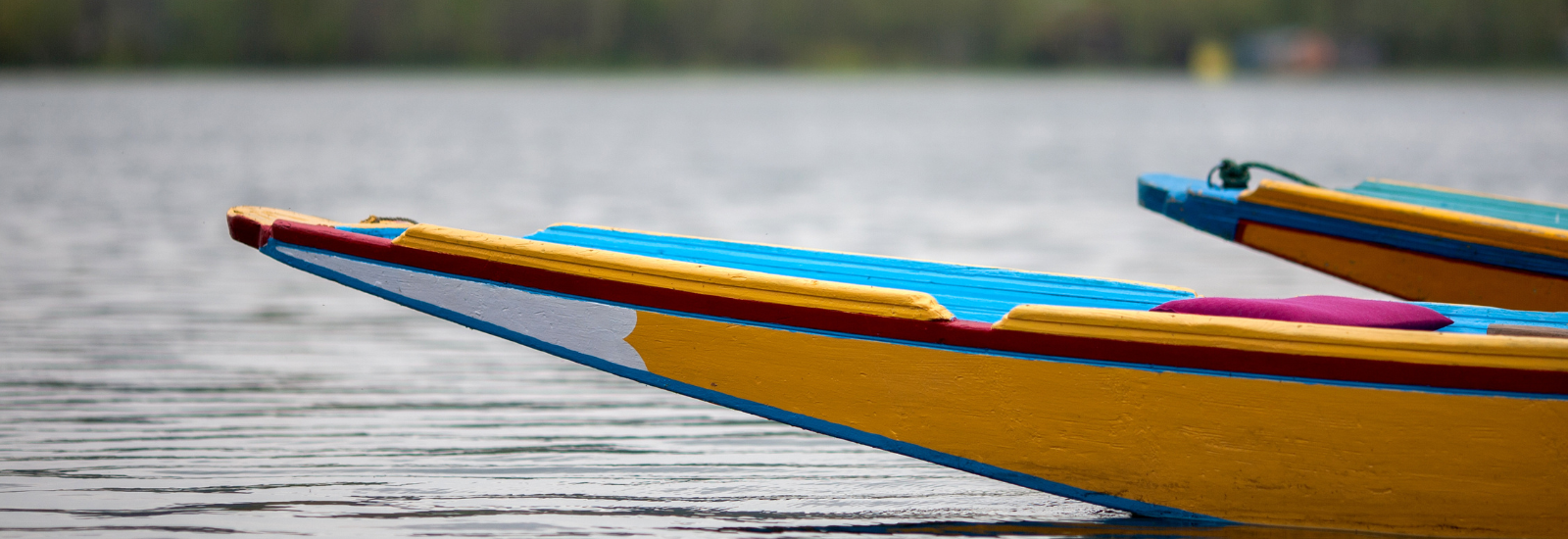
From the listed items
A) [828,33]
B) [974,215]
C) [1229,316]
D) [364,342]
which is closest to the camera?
[1229,316]

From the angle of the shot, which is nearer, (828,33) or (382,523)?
(382,523)

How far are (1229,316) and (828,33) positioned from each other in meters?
163

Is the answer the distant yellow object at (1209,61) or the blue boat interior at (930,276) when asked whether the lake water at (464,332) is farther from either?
the distant yellow object at (1209,61)

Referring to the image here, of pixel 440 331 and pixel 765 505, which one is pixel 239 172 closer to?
pixel 440 331

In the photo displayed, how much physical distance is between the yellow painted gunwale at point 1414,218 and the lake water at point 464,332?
10.1ft

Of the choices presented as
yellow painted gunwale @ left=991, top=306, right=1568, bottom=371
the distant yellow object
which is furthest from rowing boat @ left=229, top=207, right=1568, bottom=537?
the distant yellow object

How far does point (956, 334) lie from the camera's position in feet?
16.4

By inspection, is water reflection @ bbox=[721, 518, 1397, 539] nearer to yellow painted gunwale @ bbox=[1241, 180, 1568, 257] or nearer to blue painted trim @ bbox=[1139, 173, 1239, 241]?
yellow painted gunwale @ bbox=[1241, 180, 1568, 257]

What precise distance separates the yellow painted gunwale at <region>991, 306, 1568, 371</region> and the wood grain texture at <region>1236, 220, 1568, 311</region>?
3238mm

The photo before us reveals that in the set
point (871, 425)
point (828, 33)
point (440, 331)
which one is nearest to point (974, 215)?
point (440, 331)

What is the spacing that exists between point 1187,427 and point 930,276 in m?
1.57

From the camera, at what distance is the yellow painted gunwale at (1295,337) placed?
180 inches

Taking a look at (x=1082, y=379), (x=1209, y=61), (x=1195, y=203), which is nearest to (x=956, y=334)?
(x=1082, y=379)

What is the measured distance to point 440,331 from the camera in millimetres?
9703
